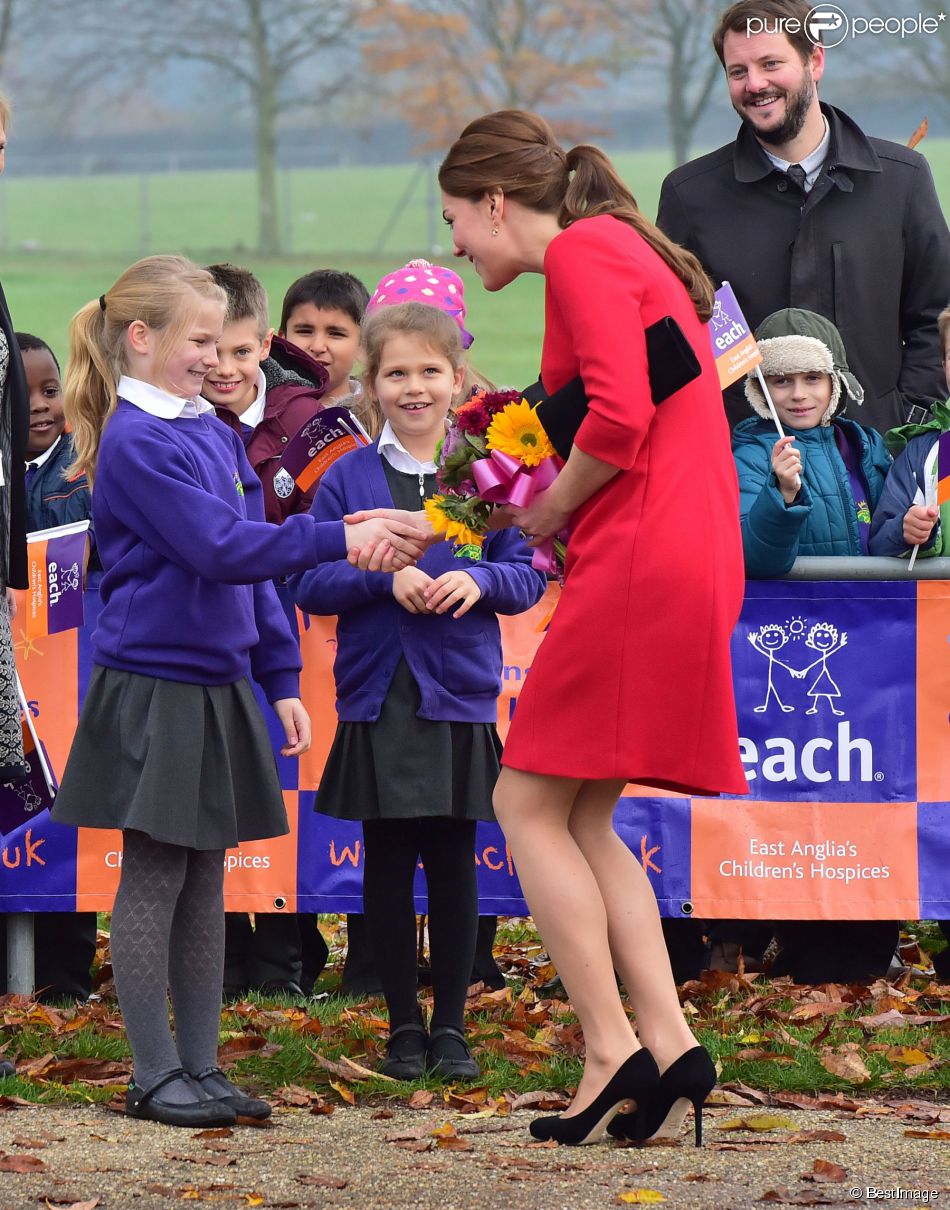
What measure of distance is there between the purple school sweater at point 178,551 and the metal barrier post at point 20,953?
5.59 feet

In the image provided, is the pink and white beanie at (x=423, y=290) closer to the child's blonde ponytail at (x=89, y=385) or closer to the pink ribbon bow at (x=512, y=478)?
the child's blonde ponytail at (x=89, y=385)

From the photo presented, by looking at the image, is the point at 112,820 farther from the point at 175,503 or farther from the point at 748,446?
the point at 748,446

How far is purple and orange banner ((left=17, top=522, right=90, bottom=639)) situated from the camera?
5.84 metres

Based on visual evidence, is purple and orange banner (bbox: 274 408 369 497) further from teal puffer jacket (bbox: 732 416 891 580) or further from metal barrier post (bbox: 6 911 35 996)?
metal barrier post (bbox: 6 911 35 996)

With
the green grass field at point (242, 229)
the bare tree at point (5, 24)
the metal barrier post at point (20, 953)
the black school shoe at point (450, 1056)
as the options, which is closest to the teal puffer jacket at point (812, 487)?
Answer: the black school shoe at point (450, 1056)

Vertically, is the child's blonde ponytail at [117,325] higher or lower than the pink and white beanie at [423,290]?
lower

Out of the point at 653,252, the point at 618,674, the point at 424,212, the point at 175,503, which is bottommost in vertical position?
the point at 618,674

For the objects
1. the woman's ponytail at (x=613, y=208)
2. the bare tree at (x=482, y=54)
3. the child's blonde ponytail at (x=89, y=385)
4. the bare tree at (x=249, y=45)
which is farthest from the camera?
the bare tree at (x=249, y=45)

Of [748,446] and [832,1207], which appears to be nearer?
[832,1207]

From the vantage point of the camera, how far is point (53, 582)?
5.93 meters

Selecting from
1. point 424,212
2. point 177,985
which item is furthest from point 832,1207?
point 424,212

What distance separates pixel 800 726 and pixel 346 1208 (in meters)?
2.70

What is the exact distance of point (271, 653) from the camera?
5078 mm

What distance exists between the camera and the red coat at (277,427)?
20.8 ft
